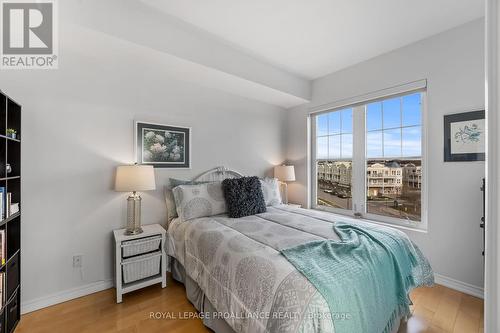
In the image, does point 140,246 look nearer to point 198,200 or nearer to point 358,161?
point 198,200

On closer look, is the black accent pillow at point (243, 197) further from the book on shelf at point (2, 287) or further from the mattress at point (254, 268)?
the book on shelf at point (2, 287)

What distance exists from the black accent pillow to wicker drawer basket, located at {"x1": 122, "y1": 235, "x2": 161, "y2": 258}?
0.80 m

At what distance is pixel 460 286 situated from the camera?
2.27 m

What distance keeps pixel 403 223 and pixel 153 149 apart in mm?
3082

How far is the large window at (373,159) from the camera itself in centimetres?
270

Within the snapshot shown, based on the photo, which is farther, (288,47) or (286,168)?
(286,168)

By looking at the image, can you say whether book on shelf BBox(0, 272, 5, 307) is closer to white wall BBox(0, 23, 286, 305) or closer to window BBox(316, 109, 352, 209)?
white wall BBox(0, 23, 286, 305)

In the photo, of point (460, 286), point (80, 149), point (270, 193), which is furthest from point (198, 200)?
point (460, 286)

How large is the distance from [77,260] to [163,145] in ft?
4.60

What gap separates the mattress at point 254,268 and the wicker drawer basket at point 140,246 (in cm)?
15

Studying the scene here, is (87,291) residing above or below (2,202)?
below

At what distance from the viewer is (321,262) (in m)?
1.37

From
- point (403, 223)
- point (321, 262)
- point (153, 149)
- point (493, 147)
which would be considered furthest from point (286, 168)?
point (493, 147)

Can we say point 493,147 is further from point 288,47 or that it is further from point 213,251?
point 288,47
